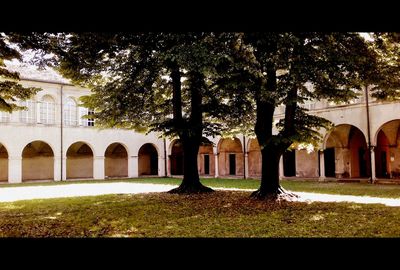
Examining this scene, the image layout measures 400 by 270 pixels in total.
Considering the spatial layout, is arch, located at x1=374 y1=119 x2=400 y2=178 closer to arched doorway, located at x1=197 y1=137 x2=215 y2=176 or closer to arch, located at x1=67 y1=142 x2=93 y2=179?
arched doorway, located at x1=197 y1=137 x2=215 y2=176

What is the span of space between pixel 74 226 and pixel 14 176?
70.1ft

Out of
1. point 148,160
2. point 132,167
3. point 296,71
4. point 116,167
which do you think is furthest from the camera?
point 148,160

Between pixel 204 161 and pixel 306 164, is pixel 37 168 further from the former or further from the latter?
pixel 306 164

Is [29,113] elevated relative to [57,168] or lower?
elevated

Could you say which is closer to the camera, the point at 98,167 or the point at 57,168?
the point at 57,168

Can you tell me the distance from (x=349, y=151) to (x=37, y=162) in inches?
1028

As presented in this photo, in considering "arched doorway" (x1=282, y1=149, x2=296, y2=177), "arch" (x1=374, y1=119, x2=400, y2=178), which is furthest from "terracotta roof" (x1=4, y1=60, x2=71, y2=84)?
"arch" (x1=374, y1=119, x2=400, y2=178)

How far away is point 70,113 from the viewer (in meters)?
30.4

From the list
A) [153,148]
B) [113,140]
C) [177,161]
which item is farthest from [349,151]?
[153,148]

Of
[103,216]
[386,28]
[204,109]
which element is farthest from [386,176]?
[386,28]

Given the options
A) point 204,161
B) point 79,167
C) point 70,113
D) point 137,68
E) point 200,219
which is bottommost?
point 200,219

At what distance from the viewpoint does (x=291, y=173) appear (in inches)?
1188

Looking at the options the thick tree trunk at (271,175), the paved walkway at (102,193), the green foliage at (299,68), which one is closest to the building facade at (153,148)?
the paved walkway at (102,193)
